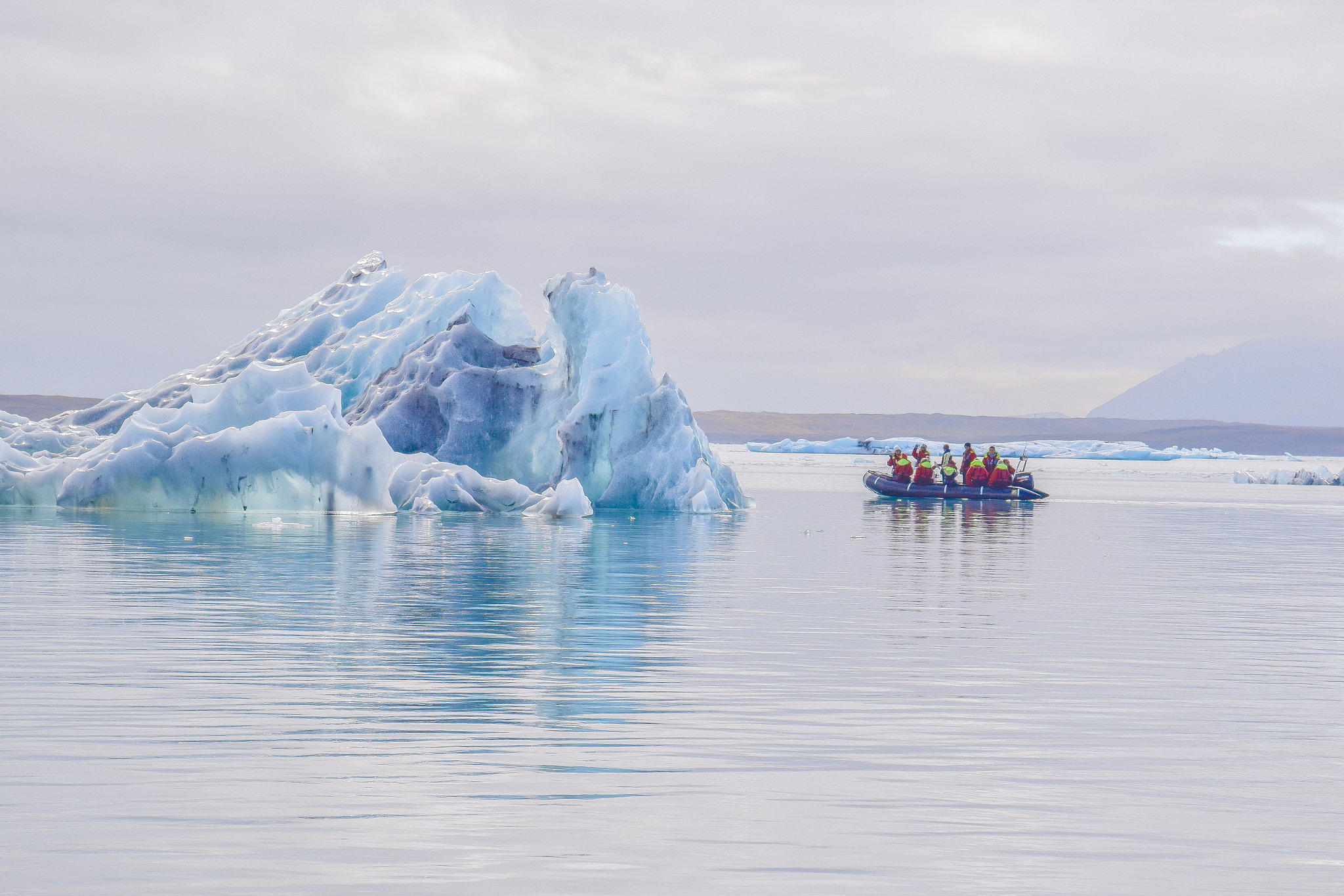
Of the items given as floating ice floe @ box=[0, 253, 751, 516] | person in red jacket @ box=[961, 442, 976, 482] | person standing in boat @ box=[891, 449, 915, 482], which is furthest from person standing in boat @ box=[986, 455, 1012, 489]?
floating ice floe @ box=[0, 253, 751, 516]

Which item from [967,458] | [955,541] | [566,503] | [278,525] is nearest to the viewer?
[278,525]

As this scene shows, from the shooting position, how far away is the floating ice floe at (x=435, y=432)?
99.8ft

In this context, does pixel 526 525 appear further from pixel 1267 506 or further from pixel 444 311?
pixel 1267 506

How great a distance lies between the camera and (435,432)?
35.5m

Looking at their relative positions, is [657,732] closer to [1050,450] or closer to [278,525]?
[278,525]

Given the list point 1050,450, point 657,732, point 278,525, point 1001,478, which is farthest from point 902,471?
point 1050,450

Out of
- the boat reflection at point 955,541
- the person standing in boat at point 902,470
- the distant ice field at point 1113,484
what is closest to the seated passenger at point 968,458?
the boat reflection at point 955,541

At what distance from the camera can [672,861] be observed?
555 cm

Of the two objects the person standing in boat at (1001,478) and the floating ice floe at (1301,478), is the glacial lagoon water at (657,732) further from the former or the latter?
the floating ice floe at (1301,478)

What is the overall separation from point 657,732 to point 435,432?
92.4 ft

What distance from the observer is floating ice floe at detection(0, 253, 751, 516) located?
3042 cm

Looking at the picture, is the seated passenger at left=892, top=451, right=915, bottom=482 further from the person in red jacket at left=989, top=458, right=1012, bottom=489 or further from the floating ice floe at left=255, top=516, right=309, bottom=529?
the floating ice floe at left=255, top=516, right=309, bottom=529

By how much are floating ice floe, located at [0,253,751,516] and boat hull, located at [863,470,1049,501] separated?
36.3ft

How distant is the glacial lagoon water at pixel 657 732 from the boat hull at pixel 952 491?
27.7 m
